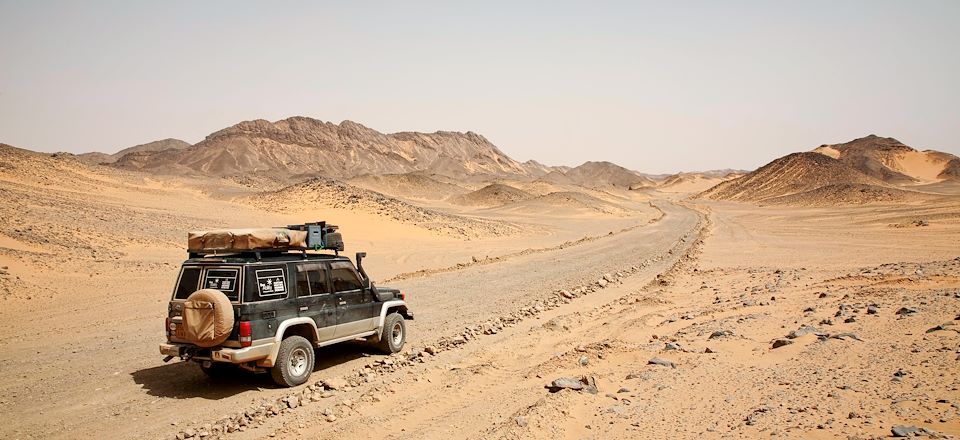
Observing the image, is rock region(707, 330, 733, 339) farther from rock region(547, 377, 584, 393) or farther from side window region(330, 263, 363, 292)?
side window region(330, 263, 363, 292)

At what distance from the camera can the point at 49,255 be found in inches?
803

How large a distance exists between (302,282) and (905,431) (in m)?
8.01

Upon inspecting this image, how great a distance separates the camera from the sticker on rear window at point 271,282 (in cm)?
875

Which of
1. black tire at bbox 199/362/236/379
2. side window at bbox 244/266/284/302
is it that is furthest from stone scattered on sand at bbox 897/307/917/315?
black tire at bbox 199/362/236/379

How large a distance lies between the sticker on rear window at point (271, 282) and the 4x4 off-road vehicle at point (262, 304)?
0.02 m

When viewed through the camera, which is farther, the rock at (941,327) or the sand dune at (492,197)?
the sand dune at (492,197)

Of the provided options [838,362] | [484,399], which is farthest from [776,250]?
[484,399]

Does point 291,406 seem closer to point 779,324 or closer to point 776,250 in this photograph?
point 779,324

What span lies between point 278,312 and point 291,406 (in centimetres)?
148

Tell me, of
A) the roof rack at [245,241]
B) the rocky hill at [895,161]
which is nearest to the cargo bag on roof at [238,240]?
the roof rack at [245,241]

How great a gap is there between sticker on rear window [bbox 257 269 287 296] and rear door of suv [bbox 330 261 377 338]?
1077 mm

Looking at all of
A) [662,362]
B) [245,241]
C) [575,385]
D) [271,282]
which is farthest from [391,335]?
[662,362]

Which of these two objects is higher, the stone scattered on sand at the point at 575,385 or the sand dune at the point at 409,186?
the sand dune at the point at 409,186

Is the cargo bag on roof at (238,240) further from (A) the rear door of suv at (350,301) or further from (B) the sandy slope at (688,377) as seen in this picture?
(B) the sandy slope at (688,377)
